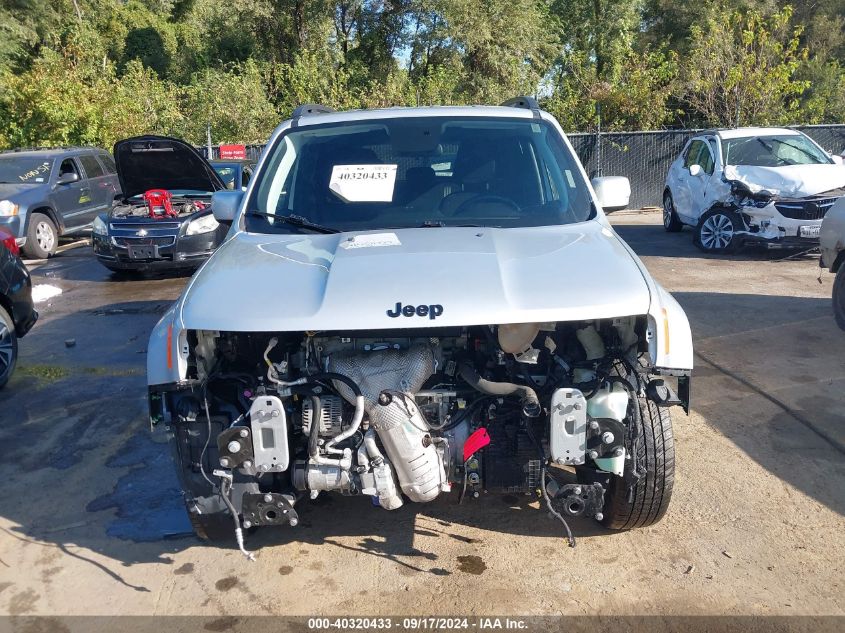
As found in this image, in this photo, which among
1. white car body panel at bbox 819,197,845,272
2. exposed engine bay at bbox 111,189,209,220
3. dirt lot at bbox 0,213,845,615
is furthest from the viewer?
exposed engine bay at bbox 111,189,209,220

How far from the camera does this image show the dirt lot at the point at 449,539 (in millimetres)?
3375

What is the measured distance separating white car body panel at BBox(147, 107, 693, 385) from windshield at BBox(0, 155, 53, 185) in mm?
11593

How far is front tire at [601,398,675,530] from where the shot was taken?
11.1 ft

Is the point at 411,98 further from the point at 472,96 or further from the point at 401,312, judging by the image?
the point at 401,312

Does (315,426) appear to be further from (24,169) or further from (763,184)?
(24,169)

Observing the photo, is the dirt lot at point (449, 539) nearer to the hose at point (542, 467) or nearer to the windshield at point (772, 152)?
the hose at point (542, 467)

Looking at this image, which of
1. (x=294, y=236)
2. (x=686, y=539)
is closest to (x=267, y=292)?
(x=294, y=236)

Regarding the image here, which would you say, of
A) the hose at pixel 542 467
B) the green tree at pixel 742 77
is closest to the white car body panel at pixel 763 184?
the green tree at pixel 742 77

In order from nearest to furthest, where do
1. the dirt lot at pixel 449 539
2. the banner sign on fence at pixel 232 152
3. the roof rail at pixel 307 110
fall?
the dirt lot at pixel 449 539 < the roof rail at pixel 307 110 < the banner sign on fence at pixel 232 152

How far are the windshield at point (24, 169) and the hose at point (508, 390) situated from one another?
12.5 meters

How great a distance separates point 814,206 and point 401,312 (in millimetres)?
8934

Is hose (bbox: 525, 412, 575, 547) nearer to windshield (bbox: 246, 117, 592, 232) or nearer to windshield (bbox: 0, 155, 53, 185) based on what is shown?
windshield (bbox: 246, 117, 592, 232)

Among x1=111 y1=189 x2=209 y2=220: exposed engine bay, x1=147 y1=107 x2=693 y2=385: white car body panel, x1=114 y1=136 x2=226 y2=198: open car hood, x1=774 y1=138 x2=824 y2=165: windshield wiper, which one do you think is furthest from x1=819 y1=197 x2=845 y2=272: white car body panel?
x1=111 y1=189 x2=209 y2=220: exposed engine bay

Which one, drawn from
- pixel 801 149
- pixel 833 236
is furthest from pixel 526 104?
pixel 801 149
